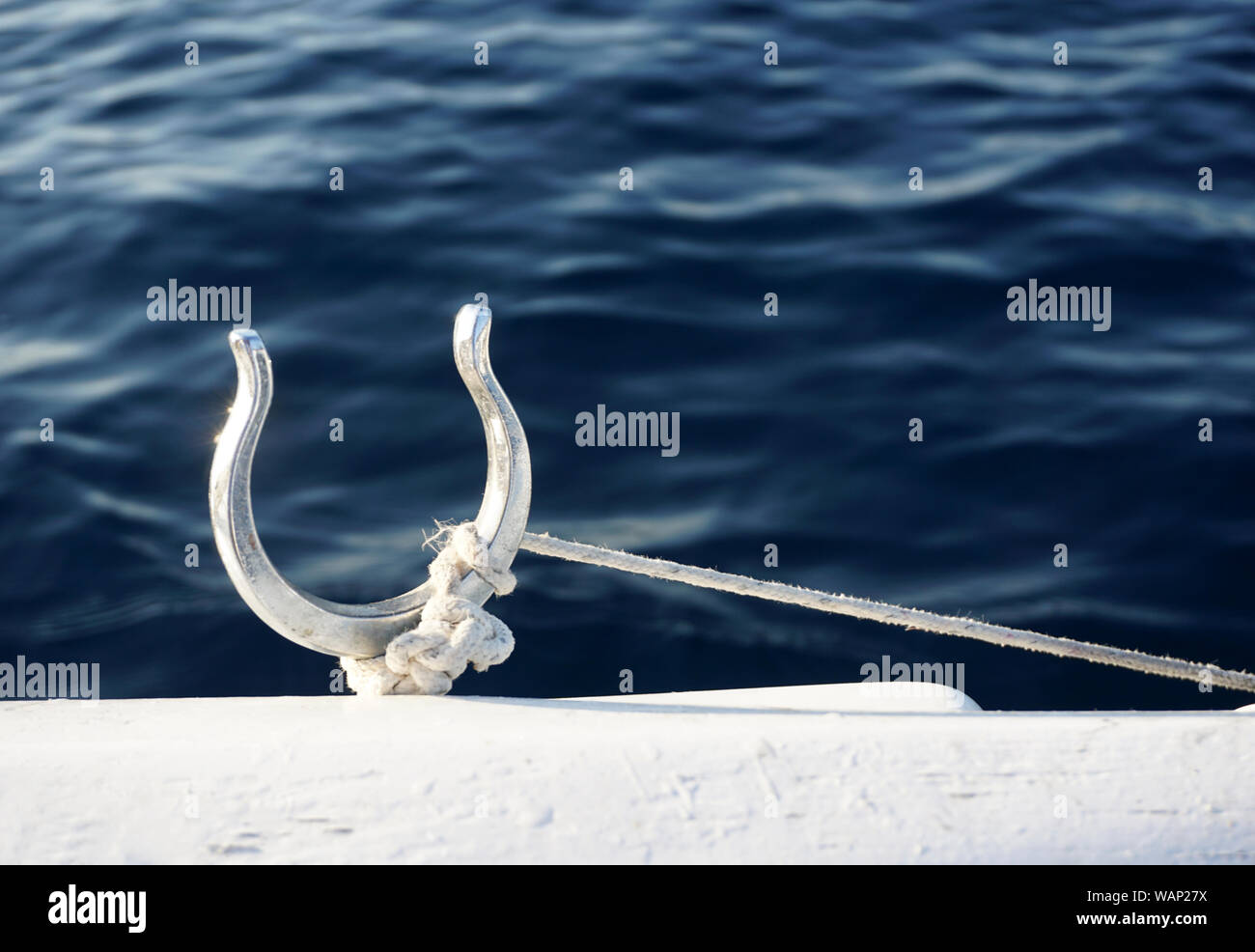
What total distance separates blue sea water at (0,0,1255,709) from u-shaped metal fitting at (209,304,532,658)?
1138 mm

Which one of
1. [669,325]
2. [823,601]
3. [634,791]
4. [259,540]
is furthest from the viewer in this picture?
[669,325]

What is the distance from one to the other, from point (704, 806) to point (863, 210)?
12.5 feet

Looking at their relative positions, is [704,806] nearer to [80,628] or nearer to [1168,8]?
[80,628]

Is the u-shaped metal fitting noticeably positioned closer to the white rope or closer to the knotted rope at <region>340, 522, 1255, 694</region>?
the knotted rope at <region>340, 522, 1255, 694</region>

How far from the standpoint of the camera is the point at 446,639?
2.12m

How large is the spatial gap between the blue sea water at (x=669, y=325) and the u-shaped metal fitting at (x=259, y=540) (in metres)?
1.14

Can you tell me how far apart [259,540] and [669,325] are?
2.55 m

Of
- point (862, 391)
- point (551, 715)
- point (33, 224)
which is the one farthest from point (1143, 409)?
point (33, 224)

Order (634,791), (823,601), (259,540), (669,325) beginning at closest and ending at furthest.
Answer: (634,791) → (259,540) → (823,601) → (669,325)

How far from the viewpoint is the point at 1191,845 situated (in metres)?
1.61

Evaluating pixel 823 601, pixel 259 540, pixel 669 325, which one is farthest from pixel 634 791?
pixel 669 325

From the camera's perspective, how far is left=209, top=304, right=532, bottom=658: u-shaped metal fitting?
195 centimetres

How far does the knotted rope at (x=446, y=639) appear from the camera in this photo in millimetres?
2107

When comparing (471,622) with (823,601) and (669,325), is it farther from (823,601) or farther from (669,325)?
(669,325)
